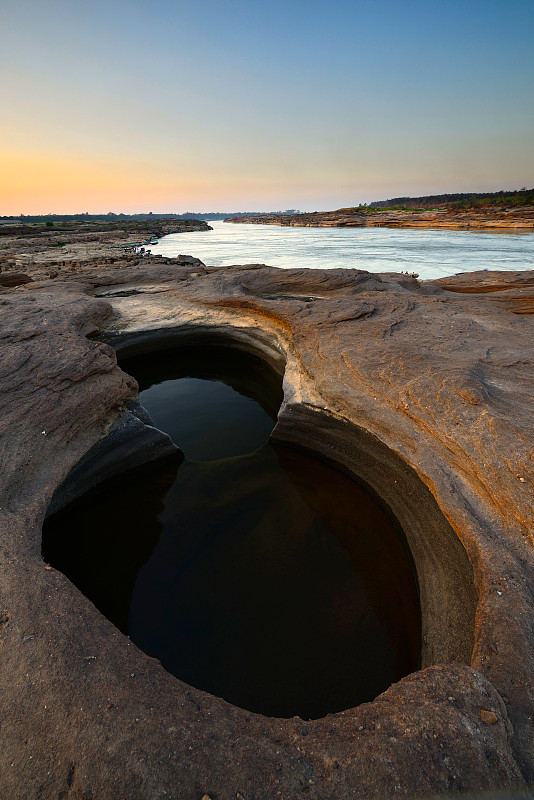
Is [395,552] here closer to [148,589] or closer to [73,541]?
[148,589]

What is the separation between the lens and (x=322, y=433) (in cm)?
649

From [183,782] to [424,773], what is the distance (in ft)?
4.59

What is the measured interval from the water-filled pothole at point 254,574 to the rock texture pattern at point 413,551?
0.46m

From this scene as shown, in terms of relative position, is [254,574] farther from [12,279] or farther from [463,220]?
[463,220]

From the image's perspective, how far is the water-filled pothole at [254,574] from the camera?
150 inches

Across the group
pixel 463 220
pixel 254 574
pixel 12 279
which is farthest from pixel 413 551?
pixel 463 220

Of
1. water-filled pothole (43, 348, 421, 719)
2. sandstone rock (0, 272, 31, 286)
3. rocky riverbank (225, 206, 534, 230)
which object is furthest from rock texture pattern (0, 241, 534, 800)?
rocky riverbank (225, 206, 534, 230)

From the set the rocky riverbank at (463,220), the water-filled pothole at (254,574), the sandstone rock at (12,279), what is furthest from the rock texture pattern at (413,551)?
the rocky riverbank at (463,220)

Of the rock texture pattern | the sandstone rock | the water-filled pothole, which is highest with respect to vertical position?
the sandstone rock

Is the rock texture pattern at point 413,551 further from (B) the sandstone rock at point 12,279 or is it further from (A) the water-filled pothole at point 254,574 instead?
(B) the sandstone rock at point 12,279

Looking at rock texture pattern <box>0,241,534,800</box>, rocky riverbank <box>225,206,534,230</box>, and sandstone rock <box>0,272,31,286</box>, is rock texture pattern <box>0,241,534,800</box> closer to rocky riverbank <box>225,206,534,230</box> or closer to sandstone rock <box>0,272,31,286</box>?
sandstone rock <box>0,272,31,286</box>

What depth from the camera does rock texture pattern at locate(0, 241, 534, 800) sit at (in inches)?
81.8

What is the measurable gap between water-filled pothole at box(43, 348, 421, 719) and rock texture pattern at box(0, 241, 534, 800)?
46 centimetres

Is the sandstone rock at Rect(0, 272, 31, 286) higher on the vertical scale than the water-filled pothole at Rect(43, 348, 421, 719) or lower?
higher
